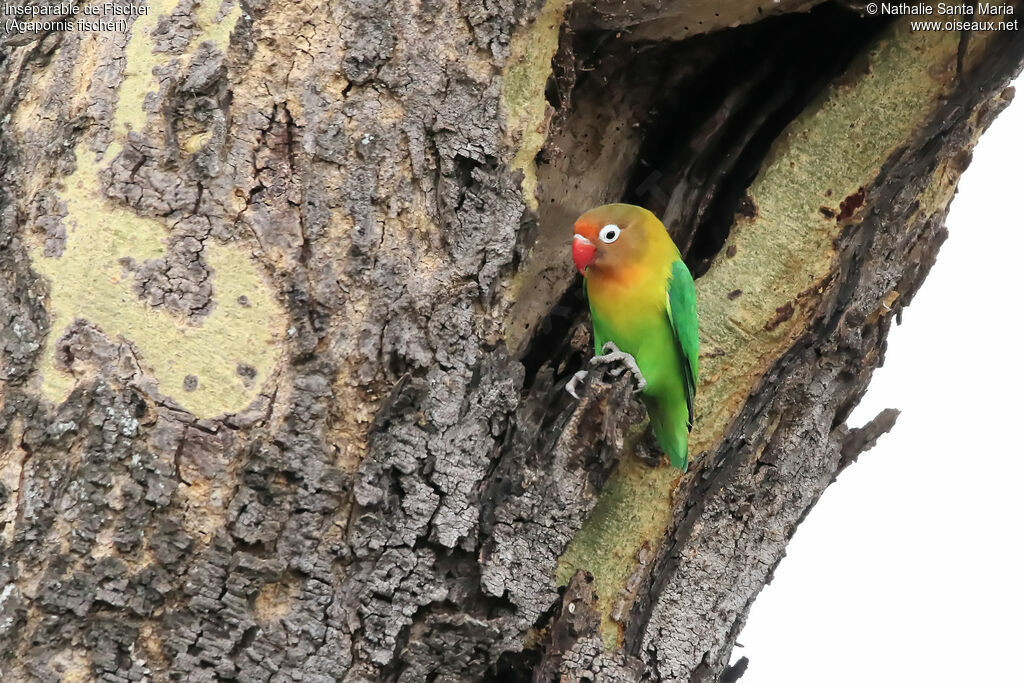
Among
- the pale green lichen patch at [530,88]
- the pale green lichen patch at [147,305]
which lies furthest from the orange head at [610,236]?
the pale green lichen patch at [147,305]

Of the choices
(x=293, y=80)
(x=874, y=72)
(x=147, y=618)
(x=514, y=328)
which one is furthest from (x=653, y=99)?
(x=147, y=618)

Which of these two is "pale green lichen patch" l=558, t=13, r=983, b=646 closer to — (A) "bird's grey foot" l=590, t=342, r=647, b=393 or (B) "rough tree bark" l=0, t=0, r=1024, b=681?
(B) "rough tree bark" l=0, t=0, r=1024, b=681

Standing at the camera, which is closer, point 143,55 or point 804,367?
point 143,55

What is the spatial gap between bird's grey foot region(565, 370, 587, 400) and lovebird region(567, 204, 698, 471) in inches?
8.6

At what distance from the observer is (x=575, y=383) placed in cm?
306

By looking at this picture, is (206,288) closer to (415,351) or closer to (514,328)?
(415,351)

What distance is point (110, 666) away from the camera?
2.29 metres

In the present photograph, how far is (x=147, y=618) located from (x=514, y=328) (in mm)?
1452

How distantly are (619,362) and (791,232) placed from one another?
0.75 meters

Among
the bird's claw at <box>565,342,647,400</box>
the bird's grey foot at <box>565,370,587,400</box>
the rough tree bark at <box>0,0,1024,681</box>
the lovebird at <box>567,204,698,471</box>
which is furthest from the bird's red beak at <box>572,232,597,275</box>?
the bird's grey foot at <box>565,370,587,400</box>

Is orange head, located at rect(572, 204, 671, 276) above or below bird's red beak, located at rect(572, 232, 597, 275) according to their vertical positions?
above

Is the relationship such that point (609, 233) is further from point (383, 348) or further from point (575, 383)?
point (383, 348)

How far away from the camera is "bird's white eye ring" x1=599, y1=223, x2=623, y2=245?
11.4 ft

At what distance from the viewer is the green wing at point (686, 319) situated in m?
3.31
